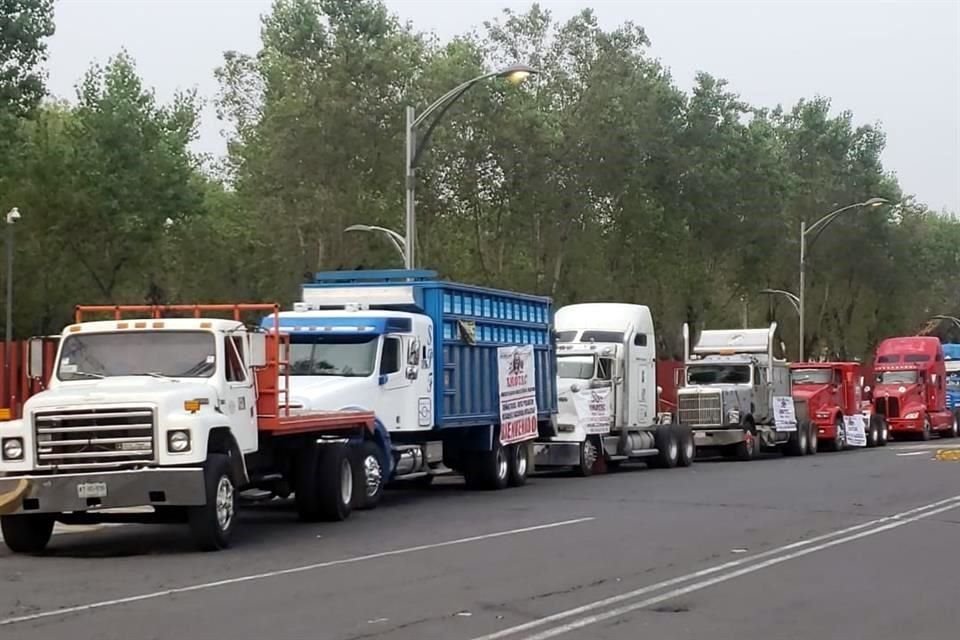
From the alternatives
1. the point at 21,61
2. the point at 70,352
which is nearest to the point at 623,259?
the point at 21,61

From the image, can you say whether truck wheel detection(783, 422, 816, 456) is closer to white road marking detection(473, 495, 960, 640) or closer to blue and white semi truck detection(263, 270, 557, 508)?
blue and white semi truck detection(263, 270, 557, 508)

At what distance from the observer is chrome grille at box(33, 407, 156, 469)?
15.1m

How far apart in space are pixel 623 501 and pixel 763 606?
34.9ft

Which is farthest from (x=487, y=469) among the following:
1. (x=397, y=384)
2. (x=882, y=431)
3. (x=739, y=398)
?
(x=882, y=431)

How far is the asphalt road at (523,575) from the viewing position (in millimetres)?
10945

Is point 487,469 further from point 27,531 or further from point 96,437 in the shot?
point 96,437

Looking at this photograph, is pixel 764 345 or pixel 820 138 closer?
pixel 764 345

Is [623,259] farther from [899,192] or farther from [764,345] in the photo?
[899,192]

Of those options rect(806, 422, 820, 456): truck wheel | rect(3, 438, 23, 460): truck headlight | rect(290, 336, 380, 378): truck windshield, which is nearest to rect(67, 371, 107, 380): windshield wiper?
rect(3, 438, 23, 460): truck headlight

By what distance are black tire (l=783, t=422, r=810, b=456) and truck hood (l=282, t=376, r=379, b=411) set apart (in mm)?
22662

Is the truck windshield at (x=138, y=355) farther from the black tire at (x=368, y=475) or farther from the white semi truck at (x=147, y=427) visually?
the black tire at (x=368, y=475)

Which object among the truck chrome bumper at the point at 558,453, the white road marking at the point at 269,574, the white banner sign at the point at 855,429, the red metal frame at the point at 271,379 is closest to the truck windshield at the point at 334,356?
the red metal frame at the point at 271,379

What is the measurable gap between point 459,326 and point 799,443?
20.5 metres

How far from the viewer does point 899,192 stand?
255ft
